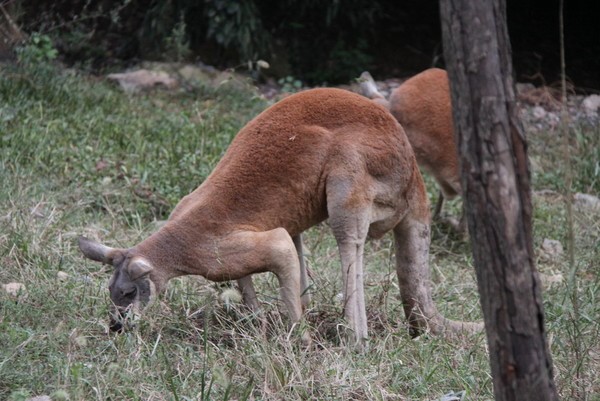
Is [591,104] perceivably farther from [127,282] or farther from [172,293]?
[127,282]

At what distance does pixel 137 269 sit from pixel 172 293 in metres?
0.69

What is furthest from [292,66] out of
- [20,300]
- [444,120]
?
[20,300]

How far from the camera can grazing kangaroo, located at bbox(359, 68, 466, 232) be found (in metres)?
7.65

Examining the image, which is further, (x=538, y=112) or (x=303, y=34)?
(x=303, y=34)

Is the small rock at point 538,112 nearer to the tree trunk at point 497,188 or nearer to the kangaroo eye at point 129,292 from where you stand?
the kangaroo eye at point 129,292

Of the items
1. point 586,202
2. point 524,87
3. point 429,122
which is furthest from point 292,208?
point 524,87

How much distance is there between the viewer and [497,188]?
3.27 m

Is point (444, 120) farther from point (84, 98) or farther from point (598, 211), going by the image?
point (84, 98)

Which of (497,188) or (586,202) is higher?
(497,188)

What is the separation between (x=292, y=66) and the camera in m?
13.1

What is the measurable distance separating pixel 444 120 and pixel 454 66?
443cm

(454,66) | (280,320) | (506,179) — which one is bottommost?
(280,320)

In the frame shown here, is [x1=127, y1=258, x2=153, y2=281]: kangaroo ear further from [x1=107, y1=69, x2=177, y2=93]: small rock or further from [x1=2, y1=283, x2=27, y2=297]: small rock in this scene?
[x1=107, y1=69, x2=177, y2=93]: small rock

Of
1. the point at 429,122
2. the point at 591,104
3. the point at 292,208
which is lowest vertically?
the point at 591,104
